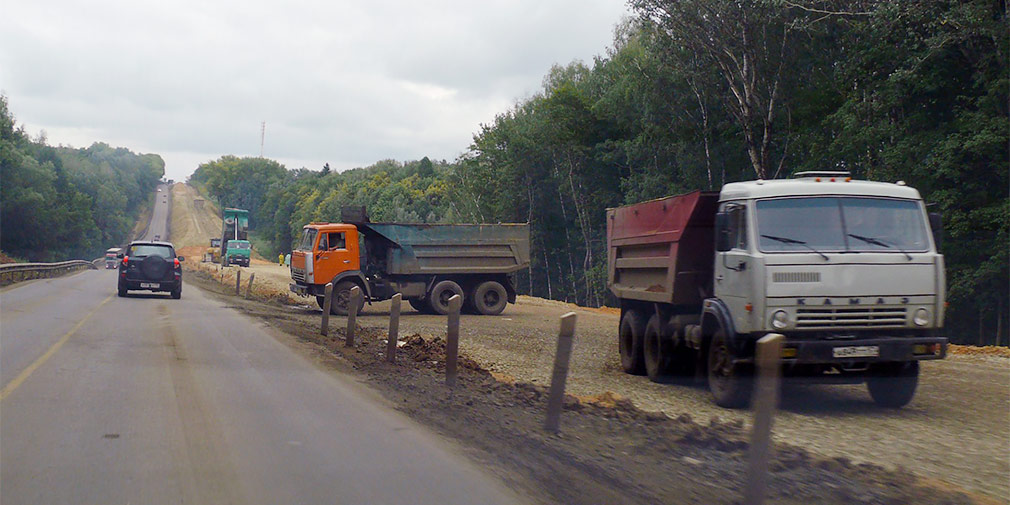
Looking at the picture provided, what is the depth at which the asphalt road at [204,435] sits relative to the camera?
5359 millimetres

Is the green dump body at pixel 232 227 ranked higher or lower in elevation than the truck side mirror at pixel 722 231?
higher

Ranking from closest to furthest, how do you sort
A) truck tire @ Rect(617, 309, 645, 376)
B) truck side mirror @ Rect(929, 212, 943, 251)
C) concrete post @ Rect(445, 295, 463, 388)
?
truck side mirror @ Rect(929, 212, 943, 251) < concrete post @ Rect(445, 295, 463, 388) < truck tire @ Rect(617, 309, 645, 376)

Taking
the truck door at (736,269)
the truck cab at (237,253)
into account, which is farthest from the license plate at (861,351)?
the truck cab at (237,253)

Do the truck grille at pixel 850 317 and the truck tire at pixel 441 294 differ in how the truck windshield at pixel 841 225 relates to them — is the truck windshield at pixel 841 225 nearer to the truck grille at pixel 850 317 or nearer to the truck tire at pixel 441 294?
the truck grille at pixel 850 317

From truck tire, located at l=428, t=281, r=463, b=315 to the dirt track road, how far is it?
665 centimetres

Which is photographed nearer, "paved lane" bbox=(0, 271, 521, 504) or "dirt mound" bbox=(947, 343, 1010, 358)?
"paved lane" bbox=(0, 271, 521, 504)

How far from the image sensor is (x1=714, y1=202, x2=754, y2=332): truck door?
28.9 feet

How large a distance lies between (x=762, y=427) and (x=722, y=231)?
4.48 meters

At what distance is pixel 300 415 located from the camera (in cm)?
801

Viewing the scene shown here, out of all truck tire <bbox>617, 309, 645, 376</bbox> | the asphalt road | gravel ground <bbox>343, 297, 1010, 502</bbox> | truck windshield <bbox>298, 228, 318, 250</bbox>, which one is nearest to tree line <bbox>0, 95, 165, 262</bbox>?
truck windshield <bbox>298, 228, 318, 250</bbox>

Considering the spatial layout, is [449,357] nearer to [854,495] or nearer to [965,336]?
[854,495]

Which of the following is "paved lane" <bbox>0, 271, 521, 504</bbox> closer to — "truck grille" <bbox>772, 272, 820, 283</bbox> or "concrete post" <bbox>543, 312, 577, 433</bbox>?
"concrete post" <bbox>543, 312, 577, 433</bbox>

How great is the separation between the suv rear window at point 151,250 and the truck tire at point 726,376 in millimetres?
21774

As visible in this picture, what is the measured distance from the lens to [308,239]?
23609 mm
